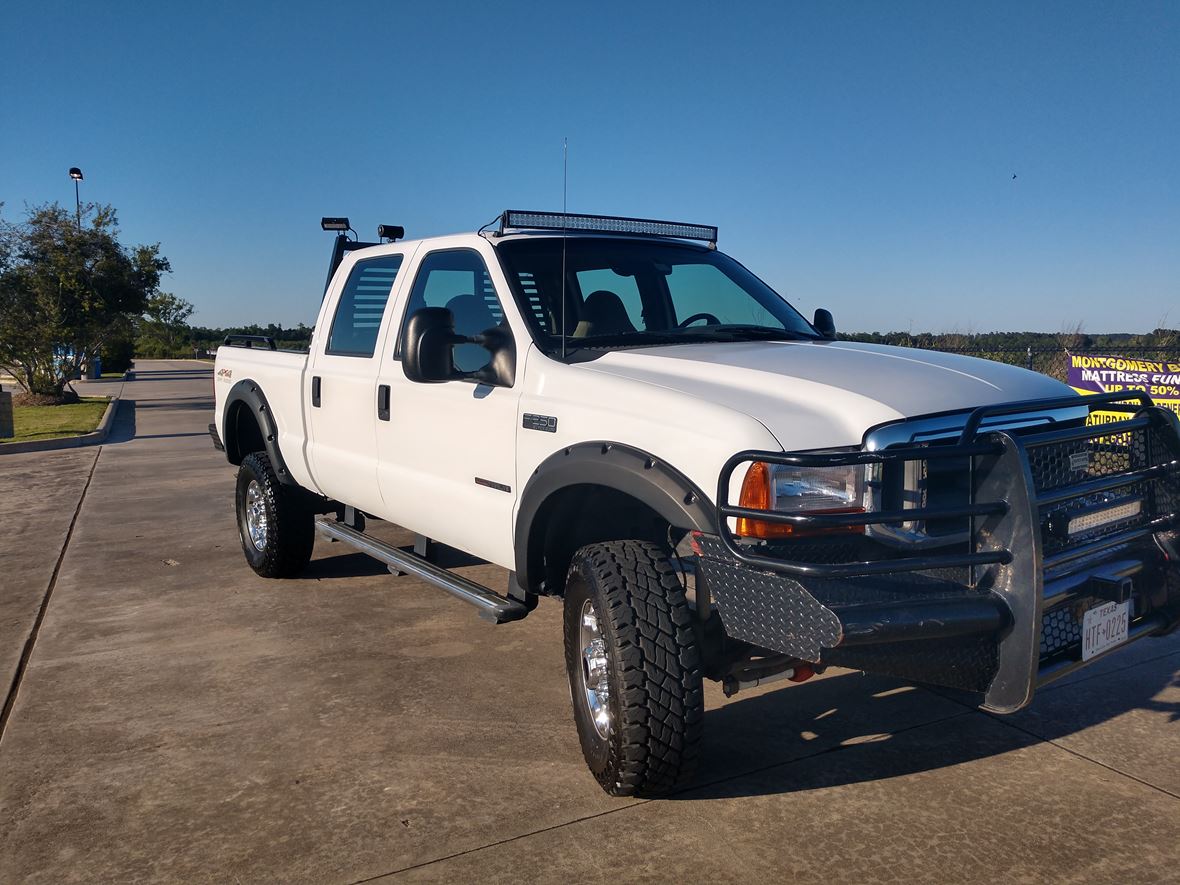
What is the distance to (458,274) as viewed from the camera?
5020 millimetres

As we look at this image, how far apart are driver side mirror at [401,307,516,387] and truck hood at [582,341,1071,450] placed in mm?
447

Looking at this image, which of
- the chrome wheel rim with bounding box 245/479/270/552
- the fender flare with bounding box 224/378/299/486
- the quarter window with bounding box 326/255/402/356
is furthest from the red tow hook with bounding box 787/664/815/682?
the chrome wheel rim with bounding box 245/479/270/552

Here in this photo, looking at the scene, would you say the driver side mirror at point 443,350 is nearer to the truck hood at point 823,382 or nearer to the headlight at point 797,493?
the truck hood at point 823,382

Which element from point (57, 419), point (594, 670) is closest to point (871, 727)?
point (594, 670)

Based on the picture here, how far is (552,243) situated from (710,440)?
192 cm

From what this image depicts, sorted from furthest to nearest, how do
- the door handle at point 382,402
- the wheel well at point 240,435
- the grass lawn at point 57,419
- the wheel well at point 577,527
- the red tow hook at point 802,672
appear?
1. the grass lawn at point 57,419
2. the wheel well at point 240,435
3. the door handle at point 382,402
4. the wheel well at point 577,527
5. the red tow hook at point 802,672

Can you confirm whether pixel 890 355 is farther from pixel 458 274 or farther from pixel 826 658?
pixel 458 274

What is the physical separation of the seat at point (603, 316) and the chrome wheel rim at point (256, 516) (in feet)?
9.71

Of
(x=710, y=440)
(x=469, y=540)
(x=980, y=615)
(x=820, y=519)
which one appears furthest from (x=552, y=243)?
(x=980, y=615)

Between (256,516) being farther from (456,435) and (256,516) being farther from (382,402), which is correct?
(456,435)

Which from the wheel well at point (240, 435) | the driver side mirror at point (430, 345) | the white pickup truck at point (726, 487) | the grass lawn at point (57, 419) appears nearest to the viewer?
the white pickup truck at point (726, 487)

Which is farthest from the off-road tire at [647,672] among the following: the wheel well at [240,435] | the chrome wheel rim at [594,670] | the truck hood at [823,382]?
the wheel well at [240,435]

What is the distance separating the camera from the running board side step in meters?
4.34

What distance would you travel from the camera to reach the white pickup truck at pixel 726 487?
9.95 feet
